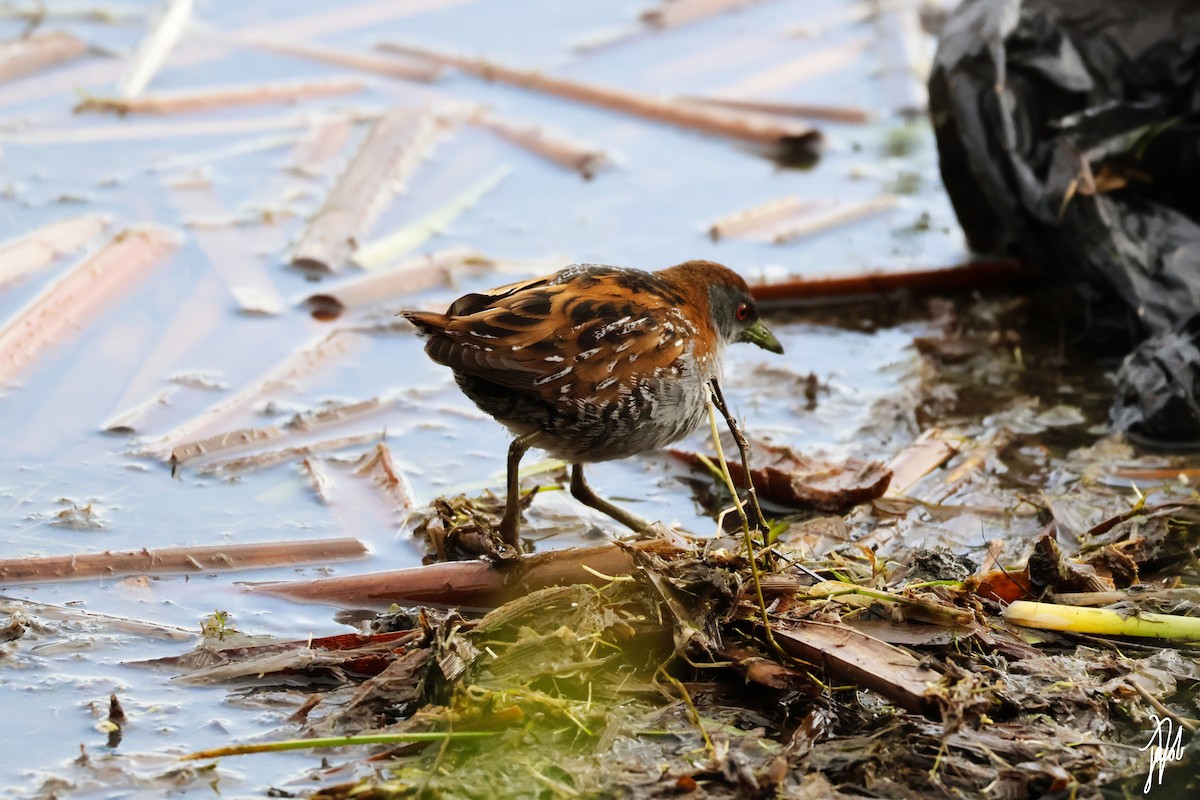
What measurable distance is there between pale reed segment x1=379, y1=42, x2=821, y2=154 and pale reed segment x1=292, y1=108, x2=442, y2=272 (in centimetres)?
108

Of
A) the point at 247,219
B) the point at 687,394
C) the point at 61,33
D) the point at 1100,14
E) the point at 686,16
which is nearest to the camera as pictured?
the point at 687,394

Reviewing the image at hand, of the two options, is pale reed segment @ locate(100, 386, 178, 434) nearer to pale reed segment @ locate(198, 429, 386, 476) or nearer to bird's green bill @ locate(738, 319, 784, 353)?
pale reed segment @ locate(198, 429, 386, 476)

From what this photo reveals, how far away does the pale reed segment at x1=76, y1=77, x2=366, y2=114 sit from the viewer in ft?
28.9

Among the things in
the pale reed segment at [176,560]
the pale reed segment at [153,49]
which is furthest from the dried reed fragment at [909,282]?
the pale reed segment at [153,49]

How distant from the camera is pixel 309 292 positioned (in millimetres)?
7098

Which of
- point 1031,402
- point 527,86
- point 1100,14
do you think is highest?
point 1100,14

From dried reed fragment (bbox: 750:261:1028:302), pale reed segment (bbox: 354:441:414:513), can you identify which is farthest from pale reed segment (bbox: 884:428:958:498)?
pale reed segment (bbox: 354:441:414:513)

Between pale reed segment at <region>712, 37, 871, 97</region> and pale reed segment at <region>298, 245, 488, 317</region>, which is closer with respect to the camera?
pale reed segment at <region>298, 245, 488, 317</region>

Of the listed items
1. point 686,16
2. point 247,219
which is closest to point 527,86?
point 686,16

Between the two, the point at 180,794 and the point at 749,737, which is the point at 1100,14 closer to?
the point at 749,737

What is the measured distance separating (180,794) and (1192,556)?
3.64m

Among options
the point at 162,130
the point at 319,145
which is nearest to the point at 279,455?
the point at 319,145

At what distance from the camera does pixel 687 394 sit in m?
4.90

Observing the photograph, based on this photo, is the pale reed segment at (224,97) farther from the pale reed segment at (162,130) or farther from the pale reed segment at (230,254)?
the pale reed segment at (230,254)
